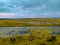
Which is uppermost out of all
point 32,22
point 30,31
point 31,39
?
point 32,22

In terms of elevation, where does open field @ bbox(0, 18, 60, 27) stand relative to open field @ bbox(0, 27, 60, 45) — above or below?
above

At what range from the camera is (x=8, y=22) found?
293cm

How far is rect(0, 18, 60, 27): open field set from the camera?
2.87 m

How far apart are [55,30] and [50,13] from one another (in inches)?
11.1

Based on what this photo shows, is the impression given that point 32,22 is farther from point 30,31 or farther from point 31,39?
point 31,39

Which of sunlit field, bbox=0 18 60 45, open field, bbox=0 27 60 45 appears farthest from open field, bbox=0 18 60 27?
open field, bbox=0 27 60 45

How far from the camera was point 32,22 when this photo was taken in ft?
9.62

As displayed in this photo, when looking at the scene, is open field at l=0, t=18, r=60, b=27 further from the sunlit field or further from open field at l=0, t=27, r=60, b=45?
open field at l=0, t=27, r=60, b=45

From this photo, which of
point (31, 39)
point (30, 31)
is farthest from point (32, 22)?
point (31, 39)

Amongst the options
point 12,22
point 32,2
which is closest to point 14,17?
point 12,22

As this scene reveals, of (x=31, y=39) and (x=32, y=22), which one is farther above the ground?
(x=32, y=22)

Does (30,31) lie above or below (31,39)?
above

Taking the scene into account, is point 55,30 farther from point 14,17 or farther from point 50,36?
point 14,17

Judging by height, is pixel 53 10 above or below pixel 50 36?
above
